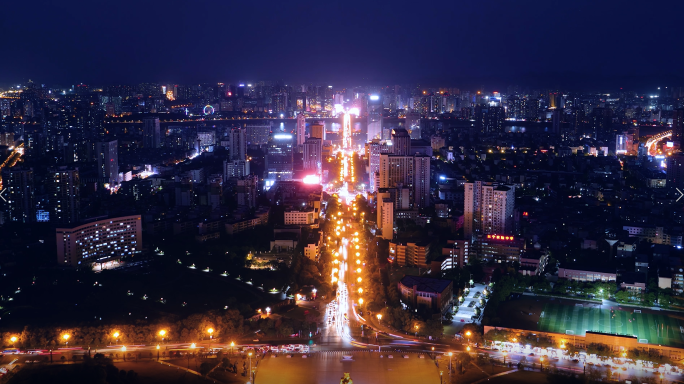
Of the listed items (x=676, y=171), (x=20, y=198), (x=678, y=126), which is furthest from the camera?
(x=678, y=126)

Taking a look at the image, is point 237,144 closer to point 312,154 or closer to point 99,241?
point 312,154

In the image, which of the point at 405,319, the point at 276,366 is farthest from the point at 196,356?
the point at 405,319

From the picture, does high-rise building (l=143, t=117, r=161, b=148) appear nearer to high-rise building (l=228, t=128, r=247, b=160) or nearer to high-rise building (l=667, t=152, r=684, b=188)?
high-rise building (l=228, t=128, r=247, b=160)

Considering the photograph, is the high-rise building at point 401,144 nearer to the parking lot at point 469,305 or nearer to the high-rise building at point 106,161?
the high-rise building at point 106,161

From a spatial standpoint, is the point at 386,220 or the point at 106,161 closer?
the point at 386,220

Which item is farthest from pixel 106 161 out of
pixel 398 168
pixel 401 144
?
pixel 398 168

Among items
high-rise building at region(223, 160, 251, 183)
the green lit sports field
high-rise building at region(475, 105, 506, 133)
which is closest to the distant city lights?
high-rise building at region(223, 160, 251, 183)

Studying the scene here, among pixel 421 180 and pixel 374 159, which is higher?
pixel 374 159
